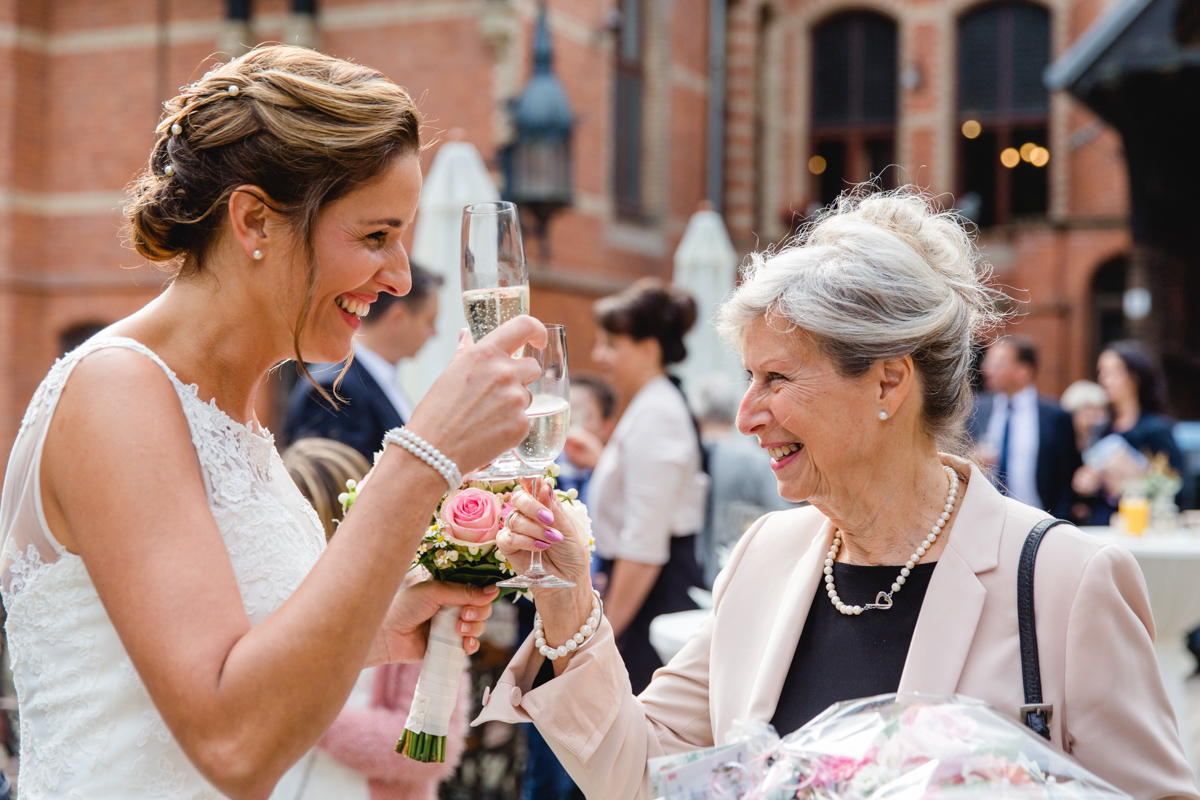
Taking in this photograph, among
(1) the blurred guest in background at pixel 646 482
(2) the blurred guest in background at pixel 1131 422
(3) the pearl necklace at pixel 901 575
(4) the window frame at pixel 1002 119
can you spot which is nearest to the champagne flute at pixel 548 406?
(3) the pearl necklace at pixel 901 575

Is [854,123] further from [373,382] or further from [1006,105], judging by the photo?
[373,382]

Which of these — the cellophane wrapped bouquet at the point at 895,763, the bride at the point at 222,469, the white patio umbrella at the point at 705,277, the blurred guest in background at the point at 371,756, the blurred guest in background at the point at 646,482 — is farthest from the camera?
the white patio umbrella at the point at 705,277

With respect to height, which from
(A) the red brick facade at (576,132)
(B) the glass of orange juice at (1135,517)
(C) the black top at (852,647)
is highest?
(A) the red brick facade at (576,132)

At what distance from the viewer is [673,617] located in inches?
161

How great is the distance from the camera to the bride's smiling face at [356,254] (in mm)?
1551

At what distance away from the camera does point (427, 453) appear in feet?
4.47

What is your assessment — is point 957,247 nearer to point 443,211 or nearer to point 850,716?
point 850,716

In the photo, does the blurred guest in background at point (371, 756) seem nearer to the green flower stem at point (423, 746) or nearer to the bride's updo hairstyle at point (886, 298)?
the green flower stem at point (423, 746)

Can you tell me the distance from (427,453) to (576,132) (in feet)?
39.3

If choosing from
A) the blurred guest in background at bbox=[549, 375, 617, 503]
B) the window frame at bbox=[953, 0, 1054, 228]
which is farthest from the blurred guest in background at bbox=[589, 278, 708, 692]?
the window frame at bbox=[953, 0, 1054, 228]

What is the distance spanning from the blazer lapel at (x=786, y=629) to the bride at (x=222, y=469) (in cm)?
76

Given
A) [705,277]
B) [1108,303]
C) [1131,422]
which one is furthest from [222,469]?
[1108,303]

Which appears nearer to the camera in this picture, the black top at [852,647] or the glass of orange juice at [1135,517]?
the black top at [852,647]

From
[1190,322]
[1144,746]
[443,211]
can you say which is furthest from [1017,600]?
[1190,322]
